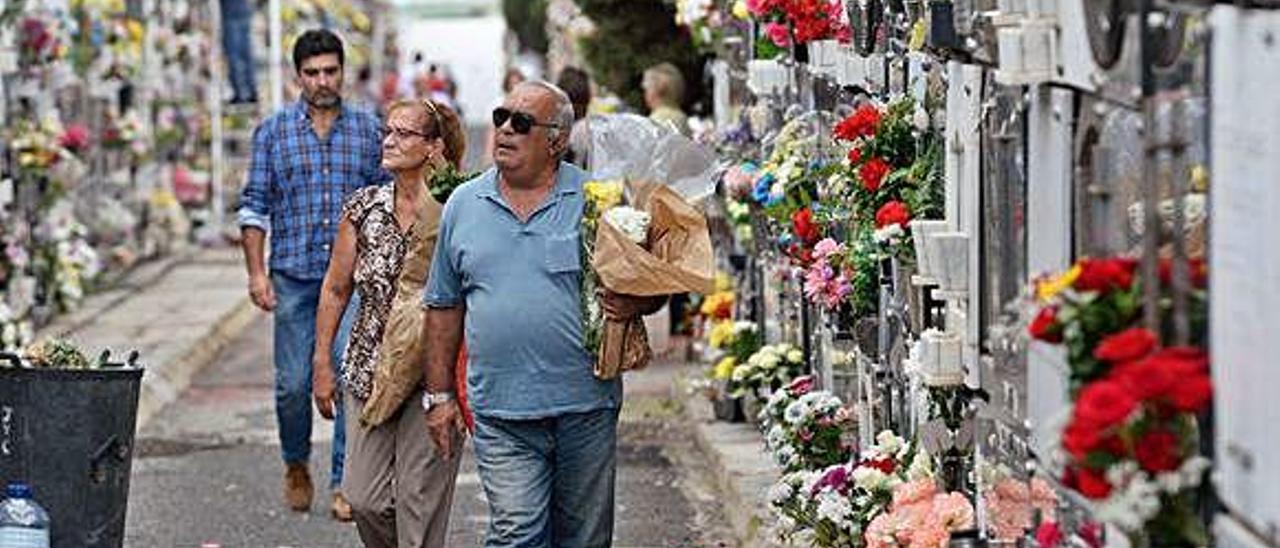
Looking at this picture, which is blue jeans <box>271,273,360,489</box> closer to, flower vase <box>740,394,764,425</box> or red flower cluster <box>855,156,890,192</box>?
flower vase <box>740,394,764,425</box>

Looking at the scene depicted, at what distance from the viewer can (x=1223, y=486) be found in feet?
16.4

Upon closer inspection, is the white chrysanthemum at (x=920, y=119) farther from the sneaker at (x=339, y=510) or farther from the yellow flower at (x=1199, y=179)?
the yellow flower at (x=1199, y=179)

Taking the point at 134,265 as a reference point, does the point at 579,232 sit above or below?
above

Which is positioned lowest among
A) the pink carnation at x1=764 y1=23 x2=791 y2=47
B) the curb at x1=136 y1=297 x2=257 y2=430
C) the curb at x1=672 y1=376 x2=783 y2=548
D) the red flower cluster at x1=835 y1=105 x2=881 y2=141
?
the curb at x1=136 y1=297 x2=257 y2=430

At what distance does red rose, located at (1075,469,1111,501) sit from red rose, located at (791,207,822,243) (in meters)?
5.09

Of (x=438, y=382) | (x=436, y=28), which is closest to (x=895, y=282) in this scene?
(x=438, y=382)

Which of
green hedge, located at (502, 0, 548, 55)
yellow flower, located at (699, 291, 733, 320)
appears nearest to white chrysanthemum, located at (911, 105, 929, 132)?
yellow flower, located at (699, 291, 733, 320)

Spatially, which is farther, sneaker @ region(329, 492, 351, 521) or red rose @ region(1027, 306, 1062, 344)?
sneaker @ region(329, 492, 351, 521)

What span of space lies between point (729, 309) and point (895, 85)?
5566 millimetres

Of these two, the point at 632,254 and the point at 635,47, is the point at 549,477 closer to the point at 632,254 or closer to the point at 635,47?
the point at 632,254

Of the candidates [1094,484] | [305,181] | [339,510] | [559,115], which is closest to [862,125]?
[559,115]

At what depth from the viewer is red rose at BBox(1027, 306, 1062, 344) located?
211 inches

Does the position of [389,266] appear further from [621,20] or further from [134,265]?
[134,265]

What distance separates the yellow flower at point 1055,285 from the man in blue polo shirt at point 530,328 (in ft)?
8.41
